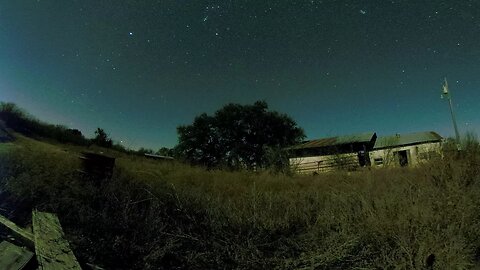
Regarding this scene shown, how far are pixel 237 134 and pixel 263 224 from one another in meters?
24.1

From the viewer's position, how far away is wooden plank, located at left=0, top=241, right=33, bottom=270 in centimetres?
323

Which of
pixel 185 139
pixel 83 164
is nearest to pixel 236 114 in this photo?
pixel 185 139

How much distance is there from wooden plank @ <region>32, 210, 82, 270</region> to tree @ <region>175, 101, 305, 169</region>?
63.2 ft

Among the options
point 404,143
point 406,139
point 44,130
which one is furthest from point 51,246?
point 406,139

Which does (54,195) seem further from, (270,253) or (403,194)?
(403,194)

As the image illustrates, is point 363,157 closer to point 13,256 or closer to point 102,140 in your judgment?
point 102,140

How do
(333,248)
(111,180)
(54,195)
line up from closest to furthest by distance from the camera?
(333,248) < (54,195) < (111,180)

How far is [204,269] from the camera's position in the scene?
419 cm

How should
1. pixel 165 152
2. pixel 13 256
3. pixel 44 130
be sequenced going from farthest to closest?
pixel 165 152
pixel 44 130
pixel 13 256

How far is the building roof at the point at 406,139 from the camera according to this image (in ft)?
103

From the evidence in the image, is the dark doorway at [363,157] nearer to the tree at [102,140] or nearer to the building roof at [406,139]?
the building roof at [406,139]

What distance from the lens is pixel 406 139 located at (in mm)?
33156

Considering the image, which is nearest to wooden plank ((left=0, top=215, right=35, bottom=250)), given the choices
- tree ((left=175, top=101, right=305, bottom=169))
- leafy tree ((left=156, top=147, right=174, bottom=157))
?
tree ((left=175, top=101, right=305, bottom=169))

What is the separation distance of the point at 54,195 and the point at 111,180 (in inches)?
58.5
